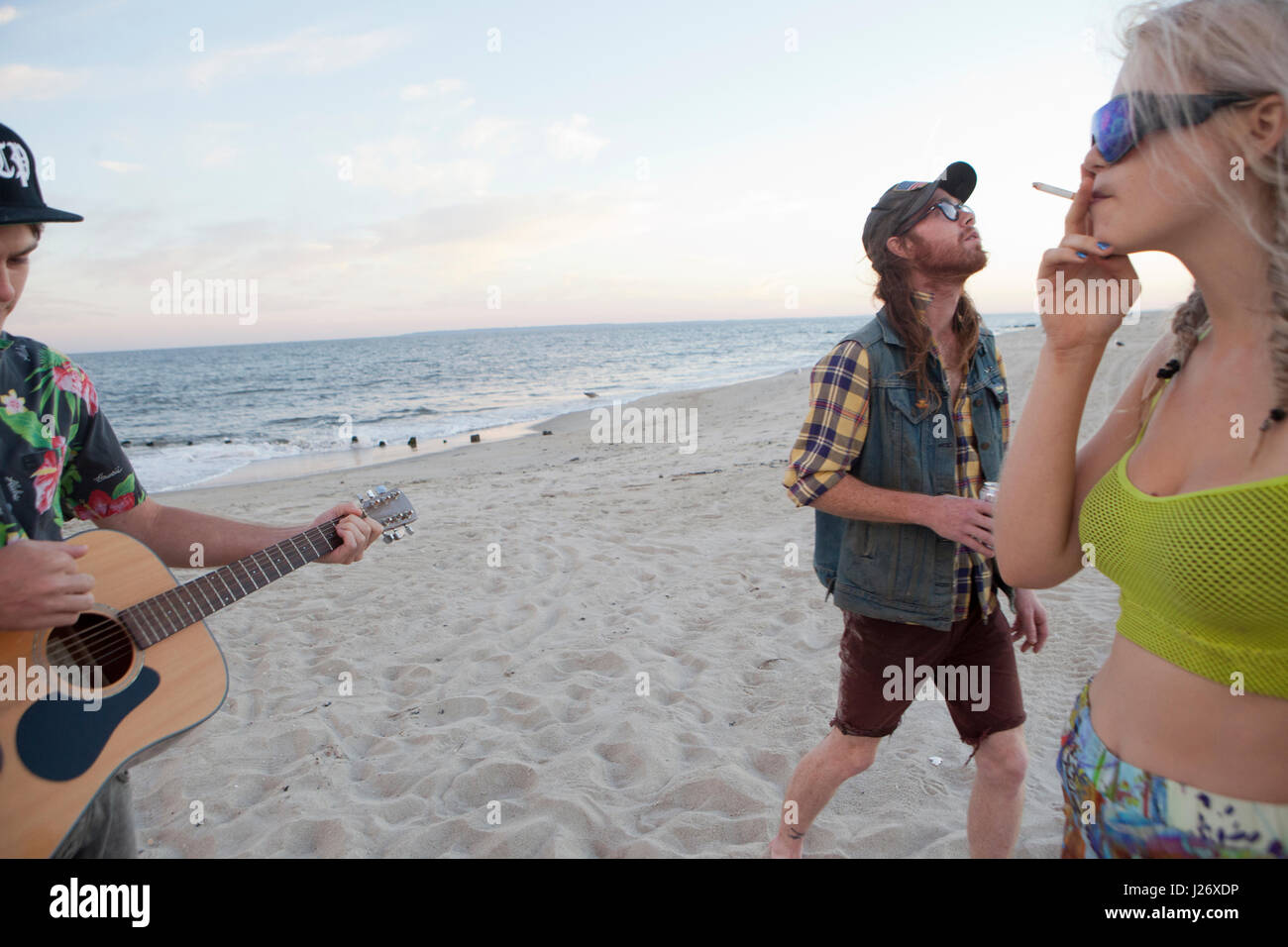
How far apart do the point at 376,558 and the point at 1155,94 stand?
7.11 metres

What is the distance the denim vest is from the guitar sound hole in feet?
7.71

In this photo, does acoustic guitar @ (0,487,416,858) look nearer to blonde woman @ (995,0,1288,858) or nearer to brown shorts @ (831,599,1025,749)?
brown shorts @ (831,599,1025,749)

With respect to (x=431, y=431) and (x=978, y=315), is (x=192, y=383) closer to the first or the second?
(x=431, y=431)


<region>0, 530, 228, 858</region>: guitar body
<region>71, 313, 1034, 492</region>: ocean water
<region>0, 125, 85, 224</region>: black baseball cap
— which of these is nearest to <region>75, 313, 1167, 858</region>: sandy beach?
<region>0, 530, 228, 858</region>: guitar body

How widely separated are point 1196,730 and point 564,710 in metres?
3.43

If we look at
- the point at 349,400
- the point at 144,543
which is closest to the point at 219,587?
the point at 144,543

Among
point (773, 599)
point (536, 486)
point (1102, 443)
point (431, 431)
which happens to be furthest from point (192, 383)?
point (1102, 443)

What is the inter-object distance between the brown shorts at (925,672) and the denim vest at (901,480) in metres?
0.08

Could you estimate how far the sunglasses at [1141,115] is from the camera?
3.87 feet

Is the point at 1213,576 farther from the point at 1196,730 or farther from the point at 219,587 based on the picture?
the point at 219,587

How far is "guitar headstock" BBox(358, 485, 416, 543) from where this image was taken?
121 inches

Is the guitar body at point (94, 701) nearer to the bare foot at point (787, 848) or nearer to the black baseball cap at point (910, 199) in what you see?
the bare foot at point (787, 848)

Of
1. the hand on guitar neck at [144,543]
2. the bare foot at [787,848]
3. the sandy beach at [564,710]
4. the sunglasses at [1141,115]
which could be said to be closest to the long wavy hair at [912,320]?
the sunglasses at [1141,115]

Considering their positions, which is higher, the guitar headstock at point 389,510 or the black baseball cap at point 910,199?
the black baseball cap at point 910,199
